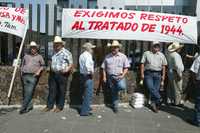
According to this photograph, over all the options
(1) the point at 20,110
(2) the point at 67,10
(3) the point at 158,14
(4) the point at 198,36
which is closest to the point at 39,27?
(2) the point at 67,10

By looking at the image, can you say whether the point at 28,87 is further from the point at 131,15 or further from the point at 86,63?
the point at 131,15

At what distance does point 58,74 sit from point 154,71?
2.36 metres

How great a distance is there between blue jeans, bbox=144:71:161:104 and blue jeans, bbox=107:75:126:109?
0.60 m

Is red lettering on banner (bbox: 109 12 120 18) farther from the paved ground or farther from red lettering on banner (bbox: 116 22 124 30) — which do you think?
the paved ground

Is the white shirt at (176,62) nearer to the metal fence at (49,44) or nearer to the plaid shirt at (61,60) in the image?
the metal fence at (49,44)

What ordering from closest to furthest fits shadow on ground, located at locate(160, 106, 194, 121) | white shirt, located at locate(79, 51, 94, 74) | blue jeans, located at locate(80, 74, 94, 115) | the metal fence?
white shirt, located at locate(79, 51, 94, 74), blue jeans, located at locate(80, 74, 94, 115), shadow on ground, located at locate(160, 106, 194, 121), the metal fence

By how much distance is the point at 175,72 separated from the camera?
34.9ft

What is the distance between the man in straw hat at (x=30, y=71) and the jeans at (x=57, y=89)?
1.24 feet

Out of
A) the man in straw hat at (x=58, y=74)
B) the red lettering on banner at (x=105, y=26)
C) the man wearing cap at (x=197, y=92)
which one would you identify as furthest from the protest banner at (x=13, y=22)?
the man wearing cap at (x=197, y=92)

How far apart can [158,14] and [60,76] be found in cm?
324

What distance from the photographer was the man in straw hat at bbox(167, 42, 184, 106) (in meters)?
10.5

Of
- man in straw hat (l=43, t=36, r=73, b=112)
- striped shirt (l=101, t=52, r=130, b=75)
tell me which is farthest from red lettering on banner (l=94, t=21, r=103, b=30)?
man in straw hat (l=43, t=36, r=73, b=112)

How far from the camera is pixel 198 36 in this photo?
1223cm

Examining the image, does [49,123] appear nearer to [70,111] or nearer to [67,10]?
[70,111]
